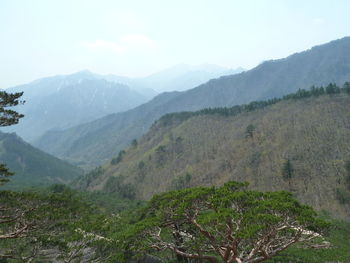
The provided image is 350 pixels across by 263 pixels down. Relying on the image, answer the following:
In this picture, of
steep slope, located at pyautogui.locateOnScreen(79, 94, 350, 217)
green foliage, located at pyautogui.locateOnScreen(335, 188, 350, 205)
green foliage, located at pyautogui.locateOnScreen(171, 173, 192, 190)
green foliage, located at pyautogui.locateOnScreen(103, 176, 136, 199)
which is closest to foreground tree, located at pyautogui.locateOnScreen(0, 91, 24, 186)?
steep slope, located at pyautogui.locateOnScreen(79, 94, 350, 217)

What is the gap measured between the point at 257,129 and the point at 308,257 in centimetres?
8941

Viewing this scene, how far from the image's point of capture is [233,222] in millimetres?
13500

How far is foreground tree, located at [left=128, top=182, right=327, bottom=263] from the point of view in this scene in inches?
476

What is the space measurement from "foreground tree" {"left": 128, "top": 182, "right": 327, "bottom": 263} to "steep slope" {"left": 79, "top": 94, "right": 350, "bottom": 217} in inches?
1836

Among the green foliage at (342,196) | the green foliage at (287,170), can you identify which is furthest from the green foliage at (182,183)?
the green foliage at (342,196)

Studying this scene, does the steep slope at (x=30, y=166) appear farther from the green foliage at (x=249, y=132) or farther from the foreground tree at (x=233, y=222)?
the foreground tree at (x=233, y=222)

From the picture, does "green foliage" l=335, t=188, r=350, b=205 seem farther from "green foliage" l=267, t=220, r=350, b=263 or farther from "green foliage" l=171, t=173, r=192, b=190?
"green foliage" l=171, t=173, r=192, b=190

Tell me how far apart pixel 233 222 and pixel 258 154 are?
7778cm

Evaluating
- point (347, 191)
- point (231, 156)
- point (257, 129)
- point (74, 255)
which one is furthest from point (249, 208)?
point (257, 129)

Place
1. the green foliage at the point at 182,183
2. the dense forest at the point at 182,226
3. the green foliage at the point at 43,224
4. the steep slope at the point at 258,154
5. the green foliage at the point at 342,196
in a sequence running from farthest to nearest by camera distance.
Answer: the green foliage at the point at 182,183 < the steep slope at the point at 258,154 < the green foliage at the point at 342,196 < the green foliage at the point at 43,224 < the dense forest at the point at 182,226

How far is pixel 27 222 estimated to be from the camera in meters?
15.6

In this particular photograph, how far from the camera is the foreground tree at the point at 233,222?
476 inches

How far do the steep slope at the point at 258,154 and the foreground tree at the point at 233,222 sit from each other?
46.6 meters

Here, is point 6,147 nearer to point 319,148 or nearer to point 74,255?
point 319,148
